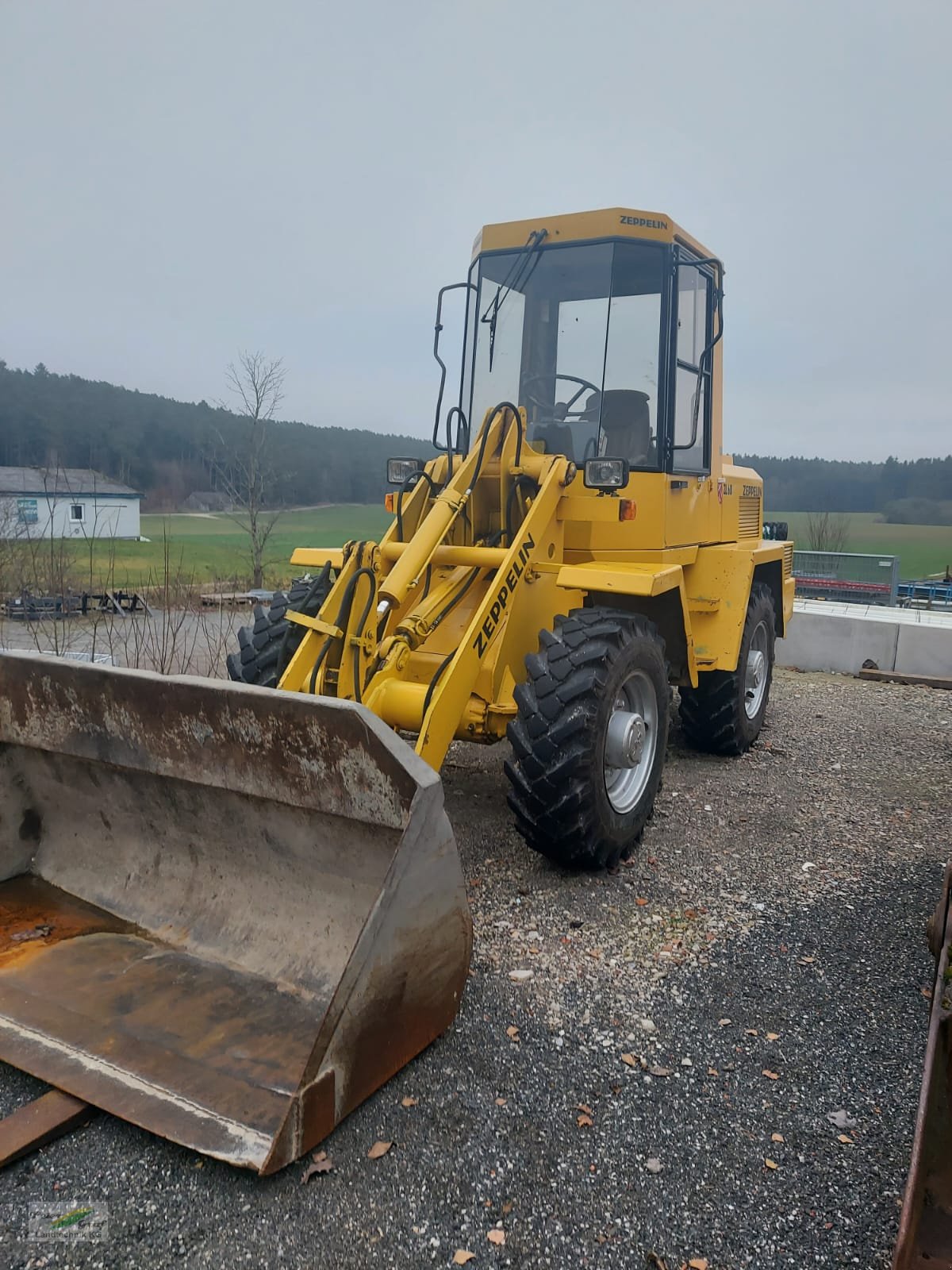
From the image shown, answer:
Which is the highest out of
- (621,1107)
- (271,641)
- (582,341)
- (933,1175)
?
(582,341)

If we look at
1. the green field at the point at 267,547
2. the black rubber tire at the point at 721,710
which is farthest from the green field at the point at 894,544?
the black rubber tire at the point at 721,710

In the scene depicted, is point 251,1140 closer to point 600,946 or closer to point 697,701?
point 600,946

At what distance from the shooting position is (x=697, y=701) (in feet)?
20.0

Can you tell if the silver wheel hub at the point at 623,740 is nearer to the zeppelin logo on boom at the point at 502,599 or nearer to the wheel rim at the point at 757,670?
the zeppelin logo on boom at the point at 502,599

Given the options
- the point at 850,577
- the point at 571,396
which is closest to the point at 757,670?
the point at 571,396

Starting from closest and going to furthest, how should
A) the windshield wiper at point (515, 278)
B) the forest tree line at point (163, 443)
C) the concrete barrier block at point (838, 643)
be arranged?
the windshield wiper at point (515, 278) < the concrete barrier block at point (838, 643) < the forest tree line at point (163, 443)

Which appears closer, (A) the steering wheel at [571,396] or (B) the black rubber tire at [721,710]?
(A) the steering wheel at [571,396]

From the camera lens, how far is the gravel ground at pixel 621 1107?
2162 mm

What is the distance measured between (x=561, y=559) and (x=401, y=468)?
117 centimetres

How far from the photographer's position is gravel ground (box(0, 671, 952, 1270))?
2.16 m

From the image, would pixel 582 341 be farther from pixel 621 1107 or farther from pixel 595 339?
pixel 621 1107

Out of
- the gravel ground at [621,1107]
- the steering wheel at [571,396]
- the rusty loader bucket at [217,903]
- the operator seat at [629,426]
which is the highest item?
the steering wheel at [571,396]

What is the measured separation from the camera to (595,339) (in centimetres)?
496

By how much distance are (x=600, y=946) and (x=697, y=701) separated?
9.39 feet
